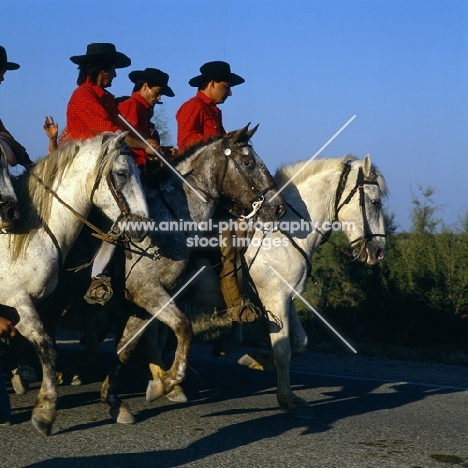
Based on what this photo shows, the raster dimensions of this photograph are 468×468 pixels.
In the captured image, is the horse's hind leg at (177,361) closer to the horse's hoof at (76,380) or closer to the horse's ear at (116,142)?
the horse's ear at (116,142)

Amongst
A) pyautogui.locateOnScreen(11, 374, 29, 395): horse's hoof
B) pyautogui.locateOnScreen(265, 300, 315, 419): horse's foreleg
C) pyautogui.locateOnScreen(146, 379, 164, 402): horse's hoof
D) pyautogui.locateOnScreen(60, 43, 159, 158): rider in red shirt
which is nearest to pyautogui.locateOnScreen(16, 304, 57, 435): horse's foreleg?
pyautogui.locateOnScreen(146, 379, 164, 402): horse's hoof

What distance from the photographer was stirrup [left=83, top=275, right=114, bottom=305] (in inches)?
308

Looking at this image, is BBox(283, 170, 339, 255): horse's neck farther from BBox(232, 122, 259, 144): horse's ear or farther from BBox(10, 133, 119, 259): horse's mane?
BBox(10, 133, 119, 259): horse's mane

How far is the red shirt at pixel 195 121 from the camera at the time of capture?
30.9 ft

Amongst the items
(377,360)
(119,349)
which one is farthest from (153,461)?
(377,360)

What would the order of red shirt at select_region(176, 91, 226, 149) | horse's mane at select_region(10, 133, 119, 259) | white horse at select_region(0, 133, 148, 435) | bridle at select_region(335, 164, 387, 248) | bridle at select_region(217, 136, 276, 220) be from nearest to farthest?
1. white horse at select_region(0, 133, 148, 435)
2. horse's mane at select_region(10, 133, 119, 259)
3. bridle at select_region(217, 136, 276, 220)
4. bridle at select_region(335, 164, 387, 248)
5. red shirt at select_region(176, 91, 226, 149)

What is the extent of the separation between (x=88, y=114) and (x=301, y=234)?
2332 mm

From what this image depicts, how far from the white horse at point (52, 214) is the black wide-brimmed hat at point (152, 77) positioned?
214 cm

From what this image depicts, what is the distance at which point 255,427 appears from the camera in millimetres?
7723

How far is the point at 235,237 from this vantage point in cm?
866

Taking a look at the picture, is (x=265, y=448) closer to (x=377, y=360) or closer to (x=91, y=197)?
(x=91, y=197)

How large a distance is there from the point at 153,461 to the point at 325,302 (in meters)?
8.87

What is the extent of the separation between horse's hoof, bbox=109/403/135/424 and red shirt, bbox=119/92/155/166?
2.56 meters

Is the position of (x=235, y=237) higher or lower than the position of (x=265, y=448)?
higher
